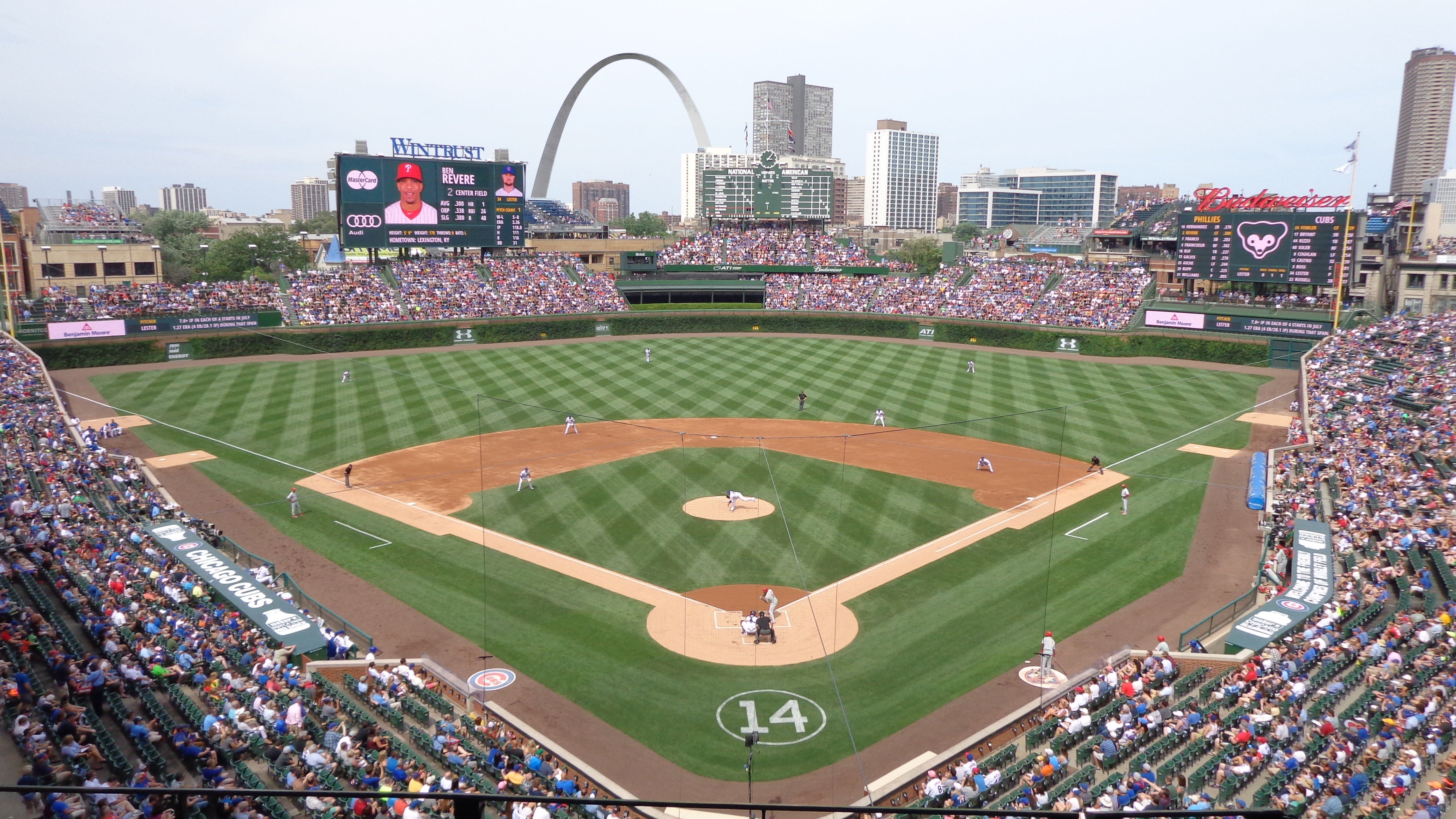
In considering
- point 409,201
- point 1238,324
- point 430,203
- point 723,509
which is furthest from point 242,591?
point 1238,324

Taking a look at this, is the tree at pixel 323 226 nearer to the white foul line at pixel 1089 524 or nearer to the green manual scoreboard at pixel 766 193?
the green manual scoreboard at pixel 766 193

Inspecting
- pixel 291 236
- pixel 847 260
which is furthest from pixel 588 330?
pixel 291 236

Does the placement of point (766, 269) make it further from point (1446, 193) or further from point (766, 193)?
point (1446, 193)

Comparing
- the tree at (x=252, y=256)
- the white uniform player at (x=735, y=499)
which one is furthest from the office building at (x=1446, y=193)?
the tree at (x=252, y=256)

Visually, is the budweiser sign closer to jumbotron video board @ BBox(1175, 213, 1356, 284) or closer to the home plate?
jumbotron video board @ BBox(1175, 213, 1356, 284)

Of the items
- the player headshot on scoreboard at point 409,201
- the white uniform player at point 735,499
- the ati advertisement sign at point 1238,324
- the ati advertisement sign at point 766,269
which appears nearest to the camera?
the white uniform player at point 735,499

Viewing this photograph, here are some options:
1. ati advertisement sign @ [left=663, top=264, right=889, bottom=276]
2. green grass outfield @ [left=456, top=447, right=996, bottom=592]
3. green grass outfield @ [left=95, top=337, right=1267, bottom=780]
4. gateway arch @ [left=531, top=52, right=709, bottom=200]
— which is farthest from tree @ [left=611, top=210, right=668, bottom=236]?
green grass outfield @ [left=456, top=447, right=996, bottom=592]

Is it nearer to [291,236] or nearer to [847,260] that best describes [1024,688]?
[847,260]
